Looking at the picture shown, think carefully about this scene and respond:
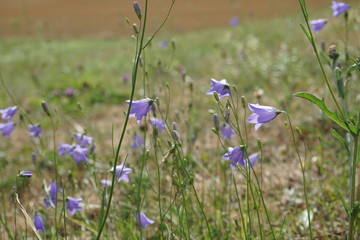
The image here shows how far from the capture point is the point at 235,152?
136 cm

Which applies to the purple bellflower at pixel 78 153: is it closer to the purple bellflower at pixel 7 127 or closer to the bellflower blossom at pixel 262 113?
the purple bellflower at pixel 7 127

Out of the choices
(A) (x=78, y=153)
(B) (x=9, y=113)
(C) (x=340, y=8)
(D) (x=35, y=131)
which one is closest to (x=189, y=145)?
(A) (x=78, y=153)

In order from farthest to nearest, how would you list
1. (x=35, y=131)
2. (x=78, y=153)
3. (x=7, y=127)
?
1. (x=7, y=127)
2. (x=35, y=131)
3. (x=78, y=153)

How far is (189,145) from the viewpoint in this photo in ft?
7.23

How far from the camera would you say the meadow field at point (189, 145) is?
1.40 meters

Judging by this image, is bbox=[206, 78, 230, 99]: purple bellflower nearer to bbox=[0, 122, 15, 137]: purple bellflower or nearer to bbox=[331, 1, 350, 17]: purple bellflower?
bbox=[331, 1, 350, 17]: purple bellflower

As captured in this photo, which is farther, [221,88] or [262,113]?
[221,88]

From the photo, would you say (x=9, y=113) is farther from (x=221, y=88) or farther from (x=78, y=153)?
(x=221, y=88)

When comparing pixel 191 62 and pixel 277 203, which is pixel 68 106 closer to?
pixel 191 62

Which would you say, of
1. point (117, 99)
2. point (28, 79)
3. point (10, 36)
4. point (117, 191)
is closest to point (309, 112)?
point (117, 191)

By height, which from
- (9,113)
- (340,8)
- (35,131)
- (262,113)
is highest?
(340,8)

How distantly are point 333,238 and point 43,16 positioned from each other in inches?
593

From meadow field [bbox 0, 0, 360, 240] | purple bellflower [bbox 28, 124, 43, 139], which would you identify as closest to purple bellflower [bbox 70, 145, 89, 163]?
meadow field [bbox 0, 0, 360, 240]

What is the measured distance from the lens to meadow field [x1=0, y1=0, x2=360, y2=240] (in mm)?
1402
